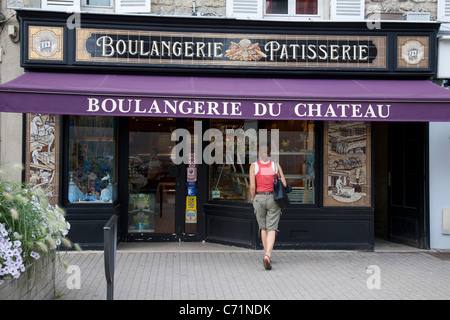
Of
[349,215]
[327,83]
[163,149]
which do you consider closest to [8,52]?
[163,149]

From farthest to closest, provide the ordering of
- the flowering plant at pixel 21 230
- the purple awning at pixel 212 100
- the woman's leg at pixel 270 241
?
the woman's leg at pixel 270 241 < the purple awning at pixel 212 100 < the flowering plant at pixel 21 230

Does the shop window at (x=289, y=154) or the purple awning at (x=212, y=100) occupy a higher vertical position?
the purple awning at (x=212, y=100)

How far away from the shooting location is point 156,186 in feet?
28.6

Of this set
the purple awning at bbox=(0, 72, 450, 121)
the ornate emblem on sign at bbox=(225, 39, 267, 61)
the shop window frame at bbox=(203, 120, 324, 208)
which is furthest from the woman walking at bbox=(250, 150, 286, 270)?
the ornate emblem on sign at bbox=(225, 39, 267, 61)

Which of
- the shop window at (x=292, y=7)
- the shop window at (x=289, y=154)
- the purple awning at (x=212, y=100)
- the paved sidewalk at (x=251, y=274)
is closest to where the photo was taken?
the paved sidewalk at (x=251, y=274)

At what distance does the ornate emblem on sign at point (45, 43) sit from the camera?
25.1ft

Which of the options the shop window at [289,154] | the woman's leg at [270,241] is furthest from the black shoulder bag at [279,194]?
the shop window at [289,154]

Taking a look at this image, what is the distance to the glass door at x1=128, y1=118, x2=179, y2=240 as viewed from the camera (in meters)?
8.66

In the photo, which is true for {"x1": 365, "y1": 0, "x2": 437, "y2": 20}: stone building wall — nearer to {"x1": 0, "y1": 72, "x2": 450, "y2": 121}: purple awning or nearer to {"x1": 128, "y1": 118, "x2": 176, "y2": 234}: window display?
{"x1": 0, "y1": 72, "x2": 450, "y2": 121}: purple awning

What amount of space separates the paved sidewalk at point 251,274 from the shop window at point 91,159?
101cm

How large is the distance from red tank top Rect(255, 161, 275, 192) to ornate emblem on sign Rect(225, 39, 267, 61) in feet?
7.16

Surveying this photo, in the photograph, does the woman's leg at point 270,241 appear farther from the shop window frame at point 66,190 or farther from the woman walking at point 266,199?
the shop window frame at point 66,190

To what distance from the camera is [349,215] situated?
8.11m

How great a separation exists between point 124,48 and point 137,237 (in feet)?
11.3
